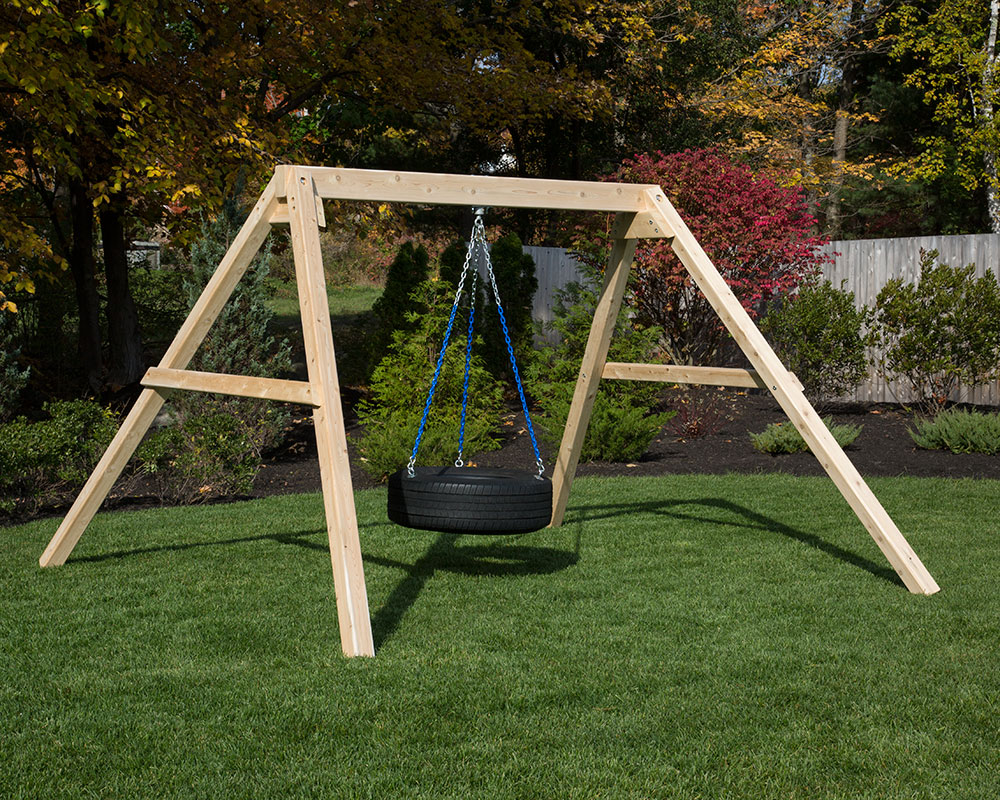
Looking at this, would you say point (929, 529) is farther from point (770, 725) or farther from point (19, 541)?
point (19, 541)

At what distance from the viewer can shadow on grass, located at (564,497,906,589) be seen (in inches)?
219

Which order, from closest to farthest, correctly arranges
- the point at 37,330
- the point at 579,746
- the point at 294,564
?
1. the point at 579,746
2. the point at 294,564
3. the point at 37,330

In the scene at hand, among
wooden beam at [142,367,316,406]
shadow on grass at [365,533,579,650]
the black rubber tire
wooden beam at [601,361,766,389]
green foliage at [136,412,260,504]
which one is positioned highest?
wooden beam at [142,367,316,406]

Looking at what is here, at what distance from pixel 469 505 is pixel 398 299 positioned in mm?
8072

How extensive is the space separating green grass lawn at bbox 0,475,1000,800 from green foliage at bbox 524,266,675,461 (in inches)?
111

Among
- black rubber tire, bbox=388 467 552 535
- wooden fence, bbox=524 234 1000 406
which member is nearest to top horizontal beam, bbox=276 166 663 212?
black rubber tire, bbox=388 467 552 535

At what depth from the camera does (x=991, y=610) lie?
15.0ft

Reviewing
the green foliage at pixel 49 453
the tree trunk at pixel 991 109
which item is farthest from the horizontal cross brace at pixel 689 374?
the tree trunk at pixel 991 109

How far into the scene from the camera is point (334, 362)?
163 inches

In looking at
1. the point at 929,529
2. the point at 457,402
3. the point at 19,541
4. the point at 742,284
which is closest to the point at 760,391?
the point at 742,284

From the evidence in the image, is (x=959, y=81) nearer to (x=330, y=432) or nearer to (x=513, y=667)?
(x=330, y=432)

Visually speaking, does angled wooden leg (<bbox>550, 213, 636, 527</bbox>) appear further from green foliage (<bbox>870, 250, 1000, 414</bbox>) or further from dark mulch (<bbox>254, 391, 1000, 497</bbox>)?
green foliage (<bbox>870, 250, 1000, 414</bbox>)

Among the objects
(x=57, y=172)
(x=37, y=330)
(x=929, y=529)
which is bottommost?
(x=929, y=529)

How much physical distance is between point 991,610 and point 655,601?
5.10 feet
